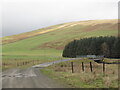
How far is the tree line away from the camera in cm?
9331

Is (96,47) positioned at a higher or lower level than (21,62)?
higher

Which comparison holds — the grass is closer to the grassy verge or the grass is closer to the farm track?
the farm track

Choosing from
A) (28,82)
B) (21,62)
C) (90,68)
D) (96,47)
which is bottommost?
(21,62)

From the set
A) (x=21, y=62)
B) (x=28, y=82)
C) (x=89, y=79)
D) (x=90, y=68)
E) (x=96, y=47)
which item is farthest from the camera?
(x=96, y=47)

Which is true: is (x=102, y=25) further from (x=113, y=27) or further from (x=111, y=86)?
(x=111, y=86)

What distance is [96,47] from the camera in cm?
10112

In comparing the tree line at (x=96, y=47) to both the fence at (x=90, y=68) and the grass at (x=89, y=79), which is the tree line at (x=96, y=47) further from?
the grass at (x=89, y=79)

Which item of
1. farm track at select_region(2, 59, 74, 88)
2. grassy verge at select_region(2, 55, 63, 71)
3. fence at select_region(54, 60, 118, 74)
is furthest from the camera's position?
grassy verge at select_region(2, 55, 63, 71)

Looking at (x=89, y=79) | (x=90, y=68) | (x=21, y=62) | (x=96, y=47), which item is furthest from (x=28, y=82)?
(x=96, y=47)

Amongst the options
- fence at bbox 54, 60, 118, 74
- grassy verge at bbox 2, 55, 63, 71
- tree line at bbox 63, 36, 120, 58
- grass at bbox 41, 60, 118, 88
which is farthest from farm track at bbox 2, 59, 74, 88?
tree line at bbox 63, 36, 120, 58

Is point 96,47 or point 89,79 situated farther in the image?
point 96,47

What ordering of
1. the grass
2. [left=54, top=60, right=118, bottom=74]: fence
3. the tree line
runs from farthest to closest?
the tree line → [left=54, top=60, right=118, bottom=74]: fence → the grass

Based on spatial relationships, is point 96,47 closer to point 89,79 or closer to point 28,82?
point 89,79

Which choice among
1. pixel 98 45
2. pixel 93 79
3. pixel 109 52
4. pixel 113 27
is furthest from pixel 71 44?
pixel 93 79
